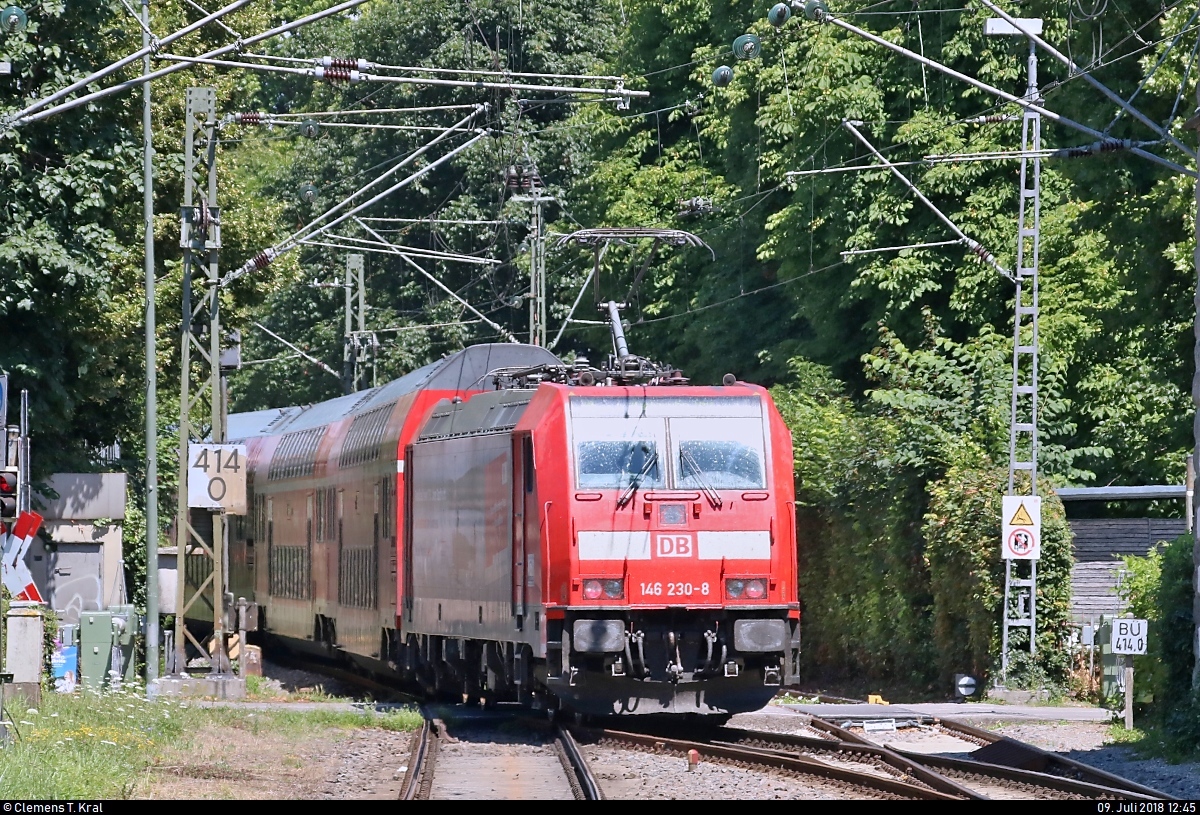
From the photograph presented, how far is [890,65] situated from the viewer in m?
36.5

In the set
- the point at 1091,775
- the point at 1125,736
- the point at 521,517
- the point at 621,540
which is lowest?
the point at 1125,736

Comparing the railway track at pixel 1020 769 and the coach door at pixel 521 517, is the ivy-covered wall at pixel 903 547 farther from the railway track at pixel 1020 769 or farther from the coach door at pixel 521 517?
the coach door at pixel 521 517

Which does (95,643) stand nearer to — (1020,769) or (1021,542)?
(1021,542)

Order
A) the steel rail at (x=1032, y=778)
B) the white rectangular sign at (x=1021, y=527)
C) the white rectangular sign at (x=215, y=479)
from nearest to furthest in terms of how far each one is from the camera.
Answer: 1. the steel rail at (x=1032, y=778)
2. the white rectangular sign at (x=1021, y=527)
3. the white rectangular sign at (x=215, y=479)

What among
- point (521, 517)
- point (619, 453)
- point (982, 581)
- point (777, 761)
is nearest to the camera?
point (777, 761)

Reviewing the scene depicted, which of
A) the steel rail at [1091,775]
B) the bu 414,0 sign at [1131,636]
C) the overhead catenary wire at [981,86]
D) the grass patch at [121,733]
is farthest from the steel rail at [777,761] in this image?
the overhead catenary wire at [981,86]

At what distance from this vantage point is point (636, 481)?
17.9 m

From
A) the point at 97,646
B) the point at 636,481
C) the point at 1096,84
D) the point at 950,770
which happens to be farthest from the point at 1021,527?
the point at 97,646

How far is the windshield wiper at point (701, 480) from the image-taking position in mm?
17891

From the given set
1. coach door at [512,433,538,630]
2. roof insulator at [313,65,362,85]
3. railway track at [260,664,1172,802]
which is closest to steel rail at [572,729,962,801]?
railway track at [260,664,1172,802]

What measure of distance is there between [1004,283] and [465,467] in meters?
16.8

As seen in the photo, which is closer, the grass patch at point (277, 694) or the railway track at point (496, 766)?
the railway track at point (496, 766)

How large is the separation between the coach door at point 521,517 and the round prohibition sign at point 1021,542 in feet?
26.1

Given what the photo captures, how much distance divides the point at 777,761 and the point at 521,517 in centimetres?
399
